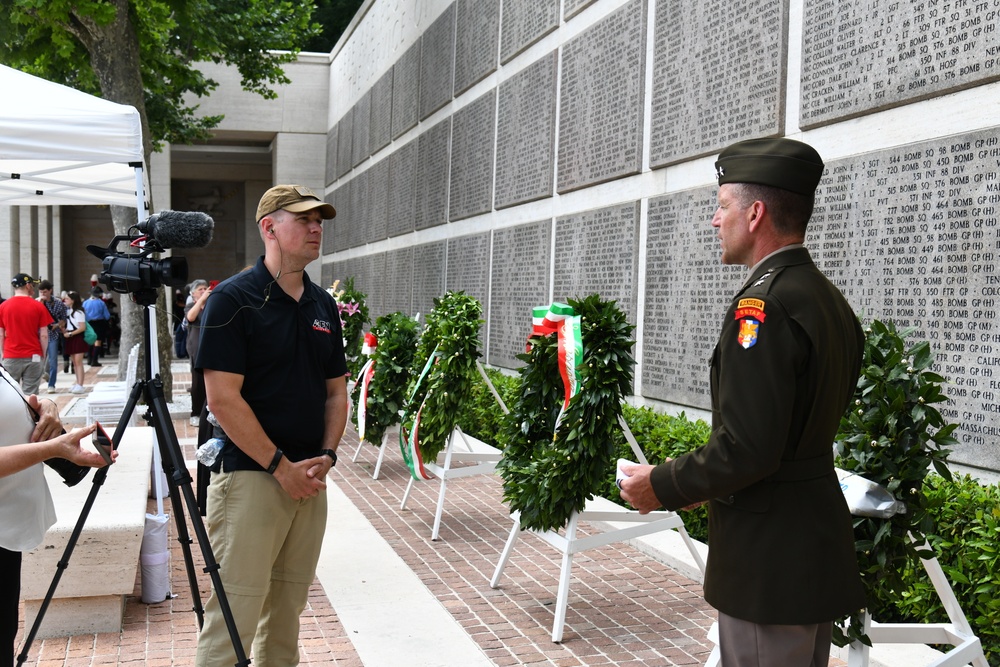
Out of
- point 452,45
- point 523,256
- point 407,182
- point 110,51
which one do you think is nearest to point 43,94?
point 523,256

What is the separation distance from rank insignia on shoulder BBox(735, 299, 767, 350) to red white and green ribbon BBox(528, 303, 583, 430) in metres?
2.68

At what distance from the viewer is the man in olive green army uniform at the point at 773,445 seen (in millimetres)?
2365

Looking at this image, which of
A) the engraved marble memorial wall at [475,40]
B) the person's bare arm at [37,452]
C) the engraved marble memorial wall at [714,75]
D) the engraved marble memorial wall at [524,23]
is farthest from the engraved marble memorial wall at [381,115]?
the person's bare arm at [37,452]

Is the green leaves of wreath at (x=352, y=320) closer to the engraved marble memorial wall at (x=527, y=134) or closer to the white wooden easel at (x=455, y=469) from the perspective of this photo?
the engraved marble memorial wall at (x=527, y=134)

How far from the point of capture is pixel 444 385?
744 cm

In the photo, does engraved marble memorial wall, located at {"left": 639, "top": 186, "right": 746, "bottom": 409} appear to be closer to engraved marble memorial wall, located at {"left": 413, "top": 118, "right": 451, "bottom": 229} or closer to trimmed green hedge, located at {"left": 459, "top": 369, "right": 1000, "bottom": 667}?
trimmed green hedge, located at {"left": 459, "top": 369, "right": 1000, "bottom": 667}

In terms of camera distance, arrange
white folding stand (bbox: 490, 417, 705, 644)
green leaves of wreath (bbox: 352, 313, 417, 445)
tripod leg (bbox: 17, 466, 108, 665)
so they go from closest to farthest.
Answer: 1. tripod leg (bbox: 17, 466, 108, 665)
2. white folding stand (bbox: 490, 417, 705, 644)
3. green leaves of wreath (bbox: 352, 313, 417, 445)

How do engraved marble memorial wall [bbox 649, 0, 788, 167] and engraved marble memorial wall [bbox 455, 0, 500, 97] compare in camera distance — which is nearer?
engraved marble memorial wall [bbox 649, 0, 788, 167]

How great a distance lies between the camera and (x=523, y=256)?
420 inches

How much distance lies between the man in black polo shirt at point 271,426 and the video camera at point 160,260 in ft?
1.11

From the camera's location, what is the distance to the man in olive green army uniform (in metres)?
2.37

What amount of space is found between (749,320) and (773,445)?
Answer: 325 millimetres

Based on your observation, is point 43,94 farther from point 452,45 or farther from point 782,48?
point 452,45

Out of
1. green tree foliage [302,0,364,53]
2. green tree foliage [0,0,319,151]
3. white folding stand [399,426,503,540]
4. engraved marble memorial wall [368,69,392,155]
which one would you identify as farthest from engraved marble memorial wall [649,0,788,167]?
green tree foliage [302,0,364,53]
